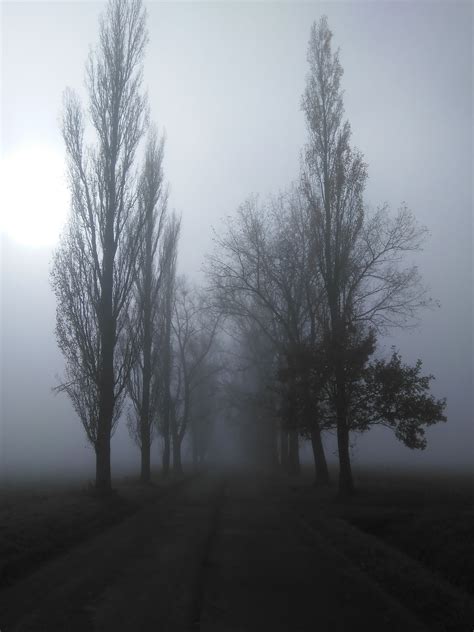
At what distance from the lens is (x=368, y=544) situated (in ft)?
36.2

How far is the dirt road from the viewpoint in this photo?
652cm

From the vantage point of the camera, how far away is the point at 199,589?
25.8 feet

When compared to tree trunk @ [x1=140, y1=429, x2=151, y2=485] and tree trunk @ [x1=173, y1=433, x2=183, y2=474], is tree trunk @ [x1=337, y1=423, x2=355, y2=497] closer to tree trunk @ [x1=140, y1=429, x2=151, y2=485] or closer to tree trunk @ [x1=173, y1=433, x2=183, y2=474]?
tree trunk @ [x1=140, y1=429, x2=151, y2=485]

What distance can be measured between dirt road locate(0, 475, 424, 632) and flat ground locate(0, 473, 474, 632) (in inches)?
0.5

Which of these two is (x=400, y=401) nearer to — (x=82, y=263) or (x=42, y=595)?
(x=82, y=263)

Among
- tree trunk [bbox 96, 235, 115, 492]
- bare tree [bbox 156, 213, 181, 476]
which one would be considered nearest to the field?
tree trunk [bbox 96, 235, 115, 492]

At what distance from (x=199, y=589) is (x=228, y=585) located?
56cm

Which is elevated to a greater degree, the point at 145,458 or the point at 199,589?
the point at 145,458

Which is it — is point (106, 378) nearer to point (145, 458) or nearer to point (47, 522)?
point (47, 522)

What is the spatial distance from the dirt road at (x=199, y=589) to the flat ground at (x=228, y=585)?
1 cm

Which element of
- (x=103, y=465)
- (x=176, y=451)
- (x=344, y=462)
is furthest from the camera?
(x=176, y=451)

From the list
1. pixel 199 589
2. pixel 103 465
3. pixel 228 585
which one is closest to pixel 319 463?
pixel 103 465

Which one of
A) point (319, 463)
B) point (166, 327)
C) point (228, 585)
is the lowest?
point (228, 585)

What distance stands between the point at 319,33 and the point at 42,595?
2440cm
